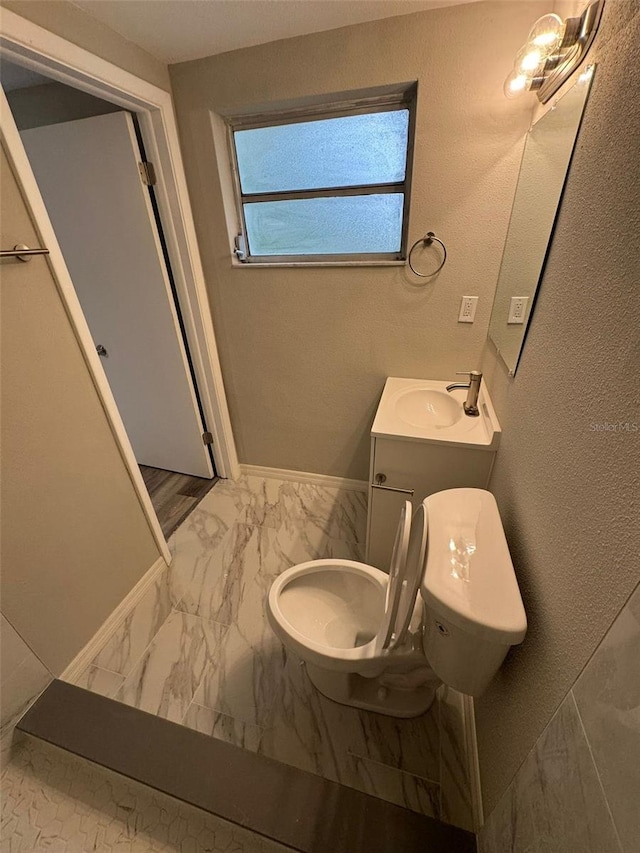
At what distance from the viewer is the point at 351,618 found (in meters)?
1.20

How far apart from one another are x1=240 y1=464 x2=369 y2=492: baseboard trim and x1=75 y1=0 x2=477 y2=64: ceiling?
79.3 inches

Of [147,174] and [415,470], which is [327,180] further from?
[415,470]

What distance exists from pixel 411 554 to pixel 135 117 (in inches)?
80.4

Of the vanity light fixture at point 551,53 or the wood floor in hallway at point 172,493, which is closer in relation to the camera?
the vanity light fixture at point 551,53

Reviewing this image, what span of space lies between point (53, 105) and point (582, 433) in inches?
96.6

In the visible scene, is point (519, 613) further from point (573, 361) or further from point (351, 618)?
point (351, 618)

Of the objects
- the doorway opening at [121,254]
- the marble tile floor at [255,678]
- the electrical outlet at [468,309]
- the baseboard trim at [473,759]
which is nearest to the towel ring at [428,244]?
the electrical outlet at [468,309]

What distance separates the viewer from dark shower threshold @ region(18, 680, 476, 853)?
2.93ft

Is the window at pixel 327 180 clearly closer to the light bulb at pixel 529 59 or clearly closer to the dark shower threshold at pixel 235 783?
the light bulb at pixel 529 59

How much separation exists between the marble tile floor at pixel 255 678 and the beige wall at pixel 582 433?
0.23 m

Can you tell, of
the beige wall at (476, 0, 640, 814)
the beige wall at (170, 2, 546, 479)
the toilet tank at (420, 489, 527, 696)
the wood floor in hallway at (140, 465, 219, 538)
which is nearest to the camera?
the beige wall at (476, 0, 640, 814)

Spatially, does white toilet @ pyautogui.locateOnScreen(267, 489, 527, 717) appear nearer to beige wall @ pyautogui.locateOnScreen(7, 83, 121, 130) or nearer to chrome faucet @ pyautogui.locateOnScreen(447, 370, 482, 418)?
chrome faucet @ pyautogui.locateOnScreen(447, 370, 482, 418)

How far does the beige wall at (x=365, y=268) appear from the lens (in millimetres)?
1233

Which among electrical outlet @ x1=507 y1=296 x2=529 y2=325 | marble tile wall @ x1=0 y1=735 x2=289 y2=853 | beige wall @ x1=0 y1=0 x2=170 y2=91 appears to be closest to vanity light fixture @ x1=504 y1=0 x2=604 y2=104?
electrical outlet @ x1=507 y1=296 x2=529 y2=325
